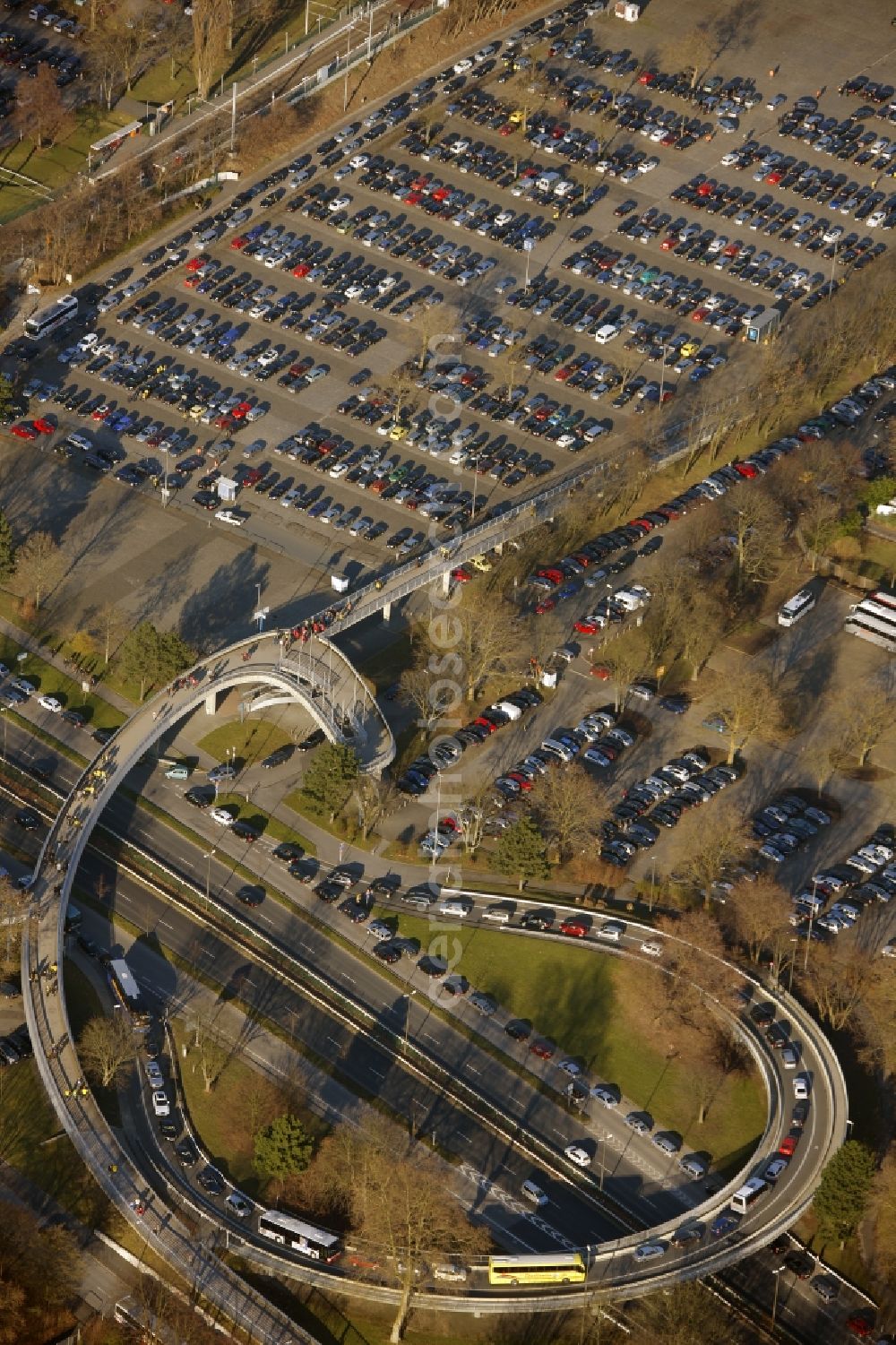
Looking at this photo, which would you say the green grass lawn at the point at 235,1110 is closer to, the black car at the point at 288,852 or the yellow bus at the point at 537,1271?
the yellow bus at the point at 537,1271

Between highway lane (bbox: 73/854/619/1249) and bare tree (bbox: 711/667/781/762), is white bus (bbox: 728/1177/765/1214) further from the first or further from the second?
bare tree (bbox: 711/667/781/762)

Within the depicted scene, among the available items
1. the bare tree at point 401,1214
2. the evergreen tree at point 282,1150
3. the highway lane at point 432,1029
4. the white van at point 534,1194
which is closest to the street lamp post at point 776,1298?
the highway lane at point 432,1029

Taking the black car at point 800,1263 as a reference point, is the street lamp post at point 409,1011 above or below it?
above

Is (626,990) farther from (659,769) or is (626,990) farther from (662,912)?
(659,769)

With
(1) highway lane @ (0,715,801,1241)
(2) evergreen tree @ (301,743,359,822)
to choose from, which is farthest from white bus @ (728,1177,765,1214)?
(2) evergreen tree @ (301,743,359,822)

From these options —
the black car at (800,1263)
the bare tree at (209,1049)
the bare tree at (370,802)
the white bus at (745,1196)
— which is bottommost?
the bare tree at (209,1049)

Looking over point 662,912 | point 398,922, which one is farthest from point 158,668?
point 662,912
